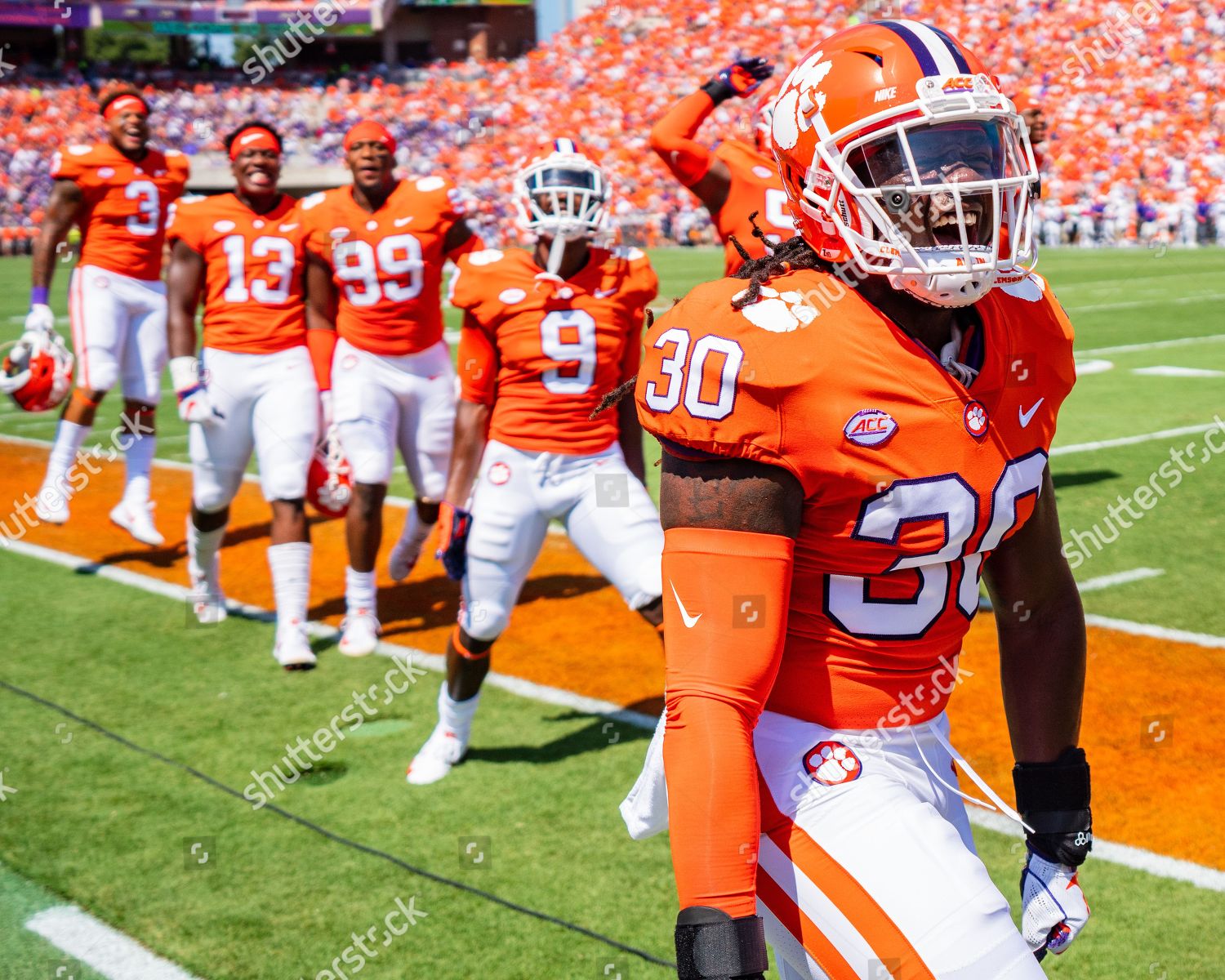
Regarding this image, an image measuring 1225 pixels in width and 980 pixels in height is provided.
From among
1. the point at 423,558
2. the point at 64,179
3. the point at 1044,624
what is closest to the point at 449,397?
the point at 423,558

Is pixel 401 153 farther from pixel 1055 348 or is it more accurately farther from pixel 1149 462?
pixel 1055 348

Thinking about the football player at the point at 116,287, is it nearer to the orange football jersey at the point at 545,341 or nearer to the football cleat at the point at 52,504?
the football cleat at the point at 52,504

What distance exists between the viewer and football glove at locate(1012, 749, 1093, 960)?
2.20 meters

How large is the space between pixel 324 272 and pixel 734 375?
5001mm

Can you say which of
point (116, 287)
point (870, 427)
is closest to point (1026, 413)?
point (870, 427)

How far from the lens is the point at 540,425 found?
490 centimetres

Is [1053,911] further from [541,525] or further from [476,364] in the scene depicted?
[476,364]

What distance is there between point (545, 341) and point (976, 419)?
3101mm

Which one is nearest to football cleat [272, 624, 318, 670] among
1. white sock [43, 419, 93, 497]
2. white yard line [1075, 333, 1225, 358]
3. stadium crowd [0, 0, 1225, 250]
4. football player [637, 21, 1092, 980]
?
white sock [43, 419, 93, 497]

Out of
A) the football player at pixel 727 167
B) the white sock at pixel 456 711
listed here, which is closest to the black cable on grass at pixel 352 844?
the white sock at pixel 456 711

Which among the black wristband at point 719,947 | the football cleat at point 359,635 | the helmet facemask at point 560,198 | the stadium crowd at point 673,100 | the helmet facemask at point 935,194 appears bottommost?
the stadium crowd at point 673,100

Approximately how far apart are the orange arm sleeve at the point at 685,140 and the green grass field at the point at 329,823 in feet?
8.52

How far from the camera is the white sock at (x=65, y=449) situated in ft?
26.8

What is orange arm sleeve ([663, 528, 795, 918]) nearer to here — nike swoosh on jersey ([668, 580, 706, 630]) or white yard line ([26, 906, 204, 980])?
nike swoosh on jersey ([668, 580, 706, 630])
